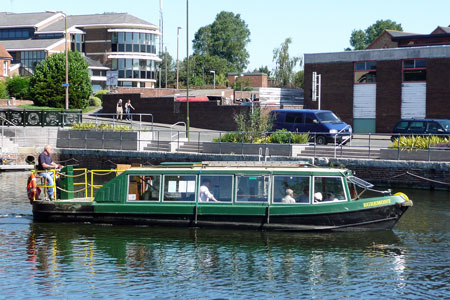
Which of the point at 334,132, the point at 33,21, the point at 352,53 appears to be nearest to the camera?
the point at 334,132

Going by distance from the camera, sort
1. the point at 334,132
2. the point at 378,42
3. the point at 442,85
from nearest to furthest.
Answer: the point at 334,132
the point at 442,85
the point at 378,42

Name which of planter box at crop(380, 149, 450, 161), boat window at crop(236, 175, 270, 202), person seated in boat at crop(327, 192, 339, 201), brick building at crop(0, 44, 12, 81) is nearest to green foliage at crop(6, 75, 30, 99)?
brick building at crop(0, 44, 12, 81)

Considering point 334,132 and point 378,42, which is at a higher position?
point 378,42

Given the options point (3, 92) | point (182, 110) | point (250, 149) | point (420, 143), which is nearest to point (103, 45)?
point (3, 92)

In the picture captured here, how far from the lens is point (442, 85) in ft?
166

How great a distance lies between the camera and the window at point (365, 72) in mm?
54438

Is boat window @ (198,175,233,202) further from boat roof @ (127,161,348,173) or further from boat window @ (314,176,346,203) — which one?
boat window @ (314,176,346,203)

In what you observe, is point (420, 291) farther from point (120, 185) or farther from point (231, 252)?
point (120, 185)

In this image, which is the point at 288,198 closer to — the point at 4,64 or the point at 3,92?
the point at 3,92

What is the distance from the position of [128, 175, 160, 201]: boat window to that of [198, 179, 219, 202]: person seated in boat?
58.8 inches

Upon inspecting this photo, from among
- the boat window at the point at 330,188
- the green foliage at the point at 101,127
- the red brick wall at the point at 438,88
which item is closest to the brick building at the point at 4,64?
the green foliage at the point at 101,127

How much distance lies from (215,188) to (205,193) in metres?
0.35

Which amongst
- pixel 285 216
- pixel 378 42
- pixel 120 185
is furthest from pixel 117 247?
pixel 378 42

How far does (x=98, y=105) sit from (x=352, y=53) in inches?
1053
